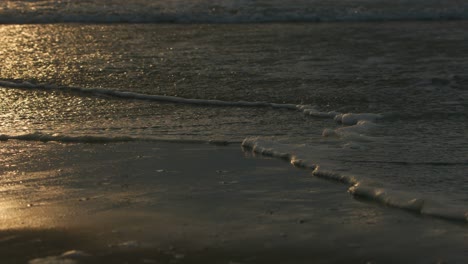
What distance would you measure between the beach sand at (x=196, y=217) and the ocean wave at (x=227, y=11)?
483 inches

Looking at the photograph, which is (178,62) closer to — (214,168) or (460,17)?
(214,168)

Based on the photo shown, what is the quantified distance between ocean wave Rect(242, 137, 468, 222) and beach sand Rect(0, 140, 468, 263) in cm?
8

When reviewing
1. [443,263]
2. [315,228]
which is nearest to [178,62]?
[315,228]

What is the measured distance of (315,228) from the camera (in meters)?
3.96

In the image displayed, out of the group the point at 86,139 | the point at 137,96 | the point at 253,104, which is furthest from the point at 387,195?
the point at 137,96

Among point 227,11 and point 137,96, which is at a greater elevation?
point 137,96

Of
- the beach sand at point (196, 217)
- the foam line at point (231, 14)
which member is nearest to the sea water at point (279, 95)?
the beach sand at point (196, 217)

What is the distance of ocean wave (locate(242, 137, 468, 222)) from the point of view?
4.13 meters

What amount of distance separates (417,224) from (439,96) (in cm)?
383

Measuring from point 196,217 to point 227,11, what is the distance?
48.9 feet

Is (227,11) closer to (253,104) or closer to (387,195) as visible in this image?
(253,104)

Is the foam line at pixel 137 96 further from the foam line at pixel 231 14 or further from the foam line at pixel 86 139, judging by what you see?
the foam line at pixel 231 14

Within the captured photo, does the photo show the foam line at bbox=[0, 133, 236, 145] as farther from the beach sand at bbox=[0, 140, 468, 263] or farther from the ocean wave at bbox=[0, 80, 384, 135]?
the ocean wave at bbox=[0, 80, 384, 135]

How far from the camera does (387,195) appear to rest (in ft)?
14.5
